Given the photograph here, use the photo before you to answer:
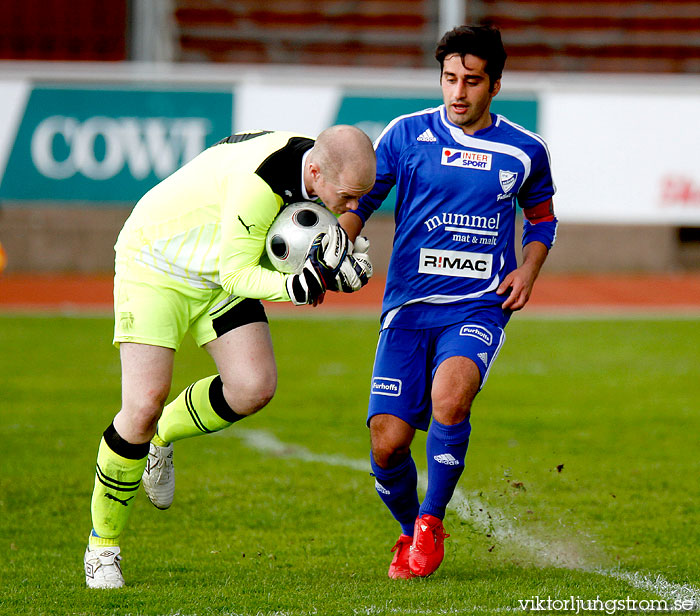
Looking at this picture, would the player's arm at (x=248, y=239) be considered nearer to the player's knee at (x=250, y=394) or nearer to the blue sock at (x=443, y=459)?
the player's knee at (x=250, y=394)

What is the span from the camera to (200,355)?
11492 mm

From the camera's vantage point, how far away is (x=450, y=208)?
504cm

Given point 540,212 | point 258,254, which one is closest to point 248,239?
point 258,254

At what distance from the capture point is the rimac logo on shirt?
5059 millimetres

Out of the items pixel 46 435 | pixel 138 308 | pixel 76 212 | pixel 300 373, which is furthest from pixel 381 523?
pixel 76 212

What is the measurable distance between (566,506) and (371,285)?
450 inches

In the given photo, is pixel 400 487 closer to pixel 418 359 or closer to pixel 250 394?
pixel 418 359

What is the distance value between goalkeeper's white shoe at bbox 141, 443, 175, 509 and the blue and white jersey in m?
1.29

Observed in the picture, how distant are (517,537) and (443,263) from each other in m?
1.52

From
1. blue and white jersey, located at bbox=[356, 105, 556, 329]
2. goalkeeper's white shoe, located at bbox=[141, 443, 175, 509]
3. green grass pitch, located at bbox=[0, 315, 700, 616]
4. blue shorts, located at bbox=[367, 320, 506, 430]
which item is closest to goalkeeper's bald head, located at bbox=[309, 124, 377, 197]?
blue and white jersey, located at bbox=[356, 105, 556, 329]

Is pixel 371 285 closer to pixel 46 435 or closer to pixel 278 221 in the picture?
pixel 46 435

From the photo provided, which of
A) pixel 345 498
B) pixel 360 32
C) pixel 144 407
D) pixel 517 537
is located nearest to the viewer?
pixel 144 407

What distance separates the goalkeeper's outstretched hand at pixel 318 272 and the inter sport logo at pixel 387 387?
26.2 inches

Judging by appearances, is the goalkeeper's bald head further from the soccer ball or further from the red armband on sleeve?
the red armband on sleeve
